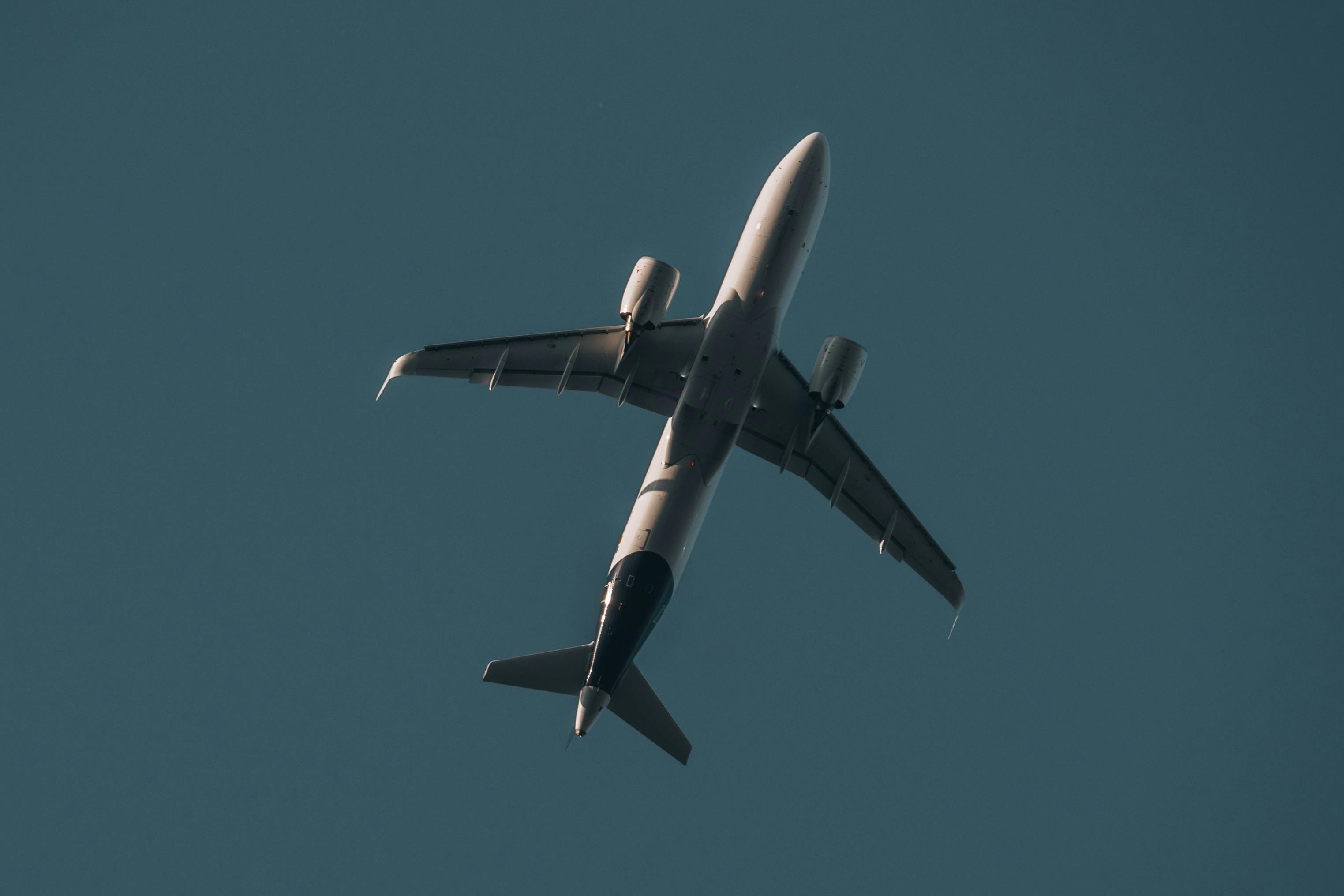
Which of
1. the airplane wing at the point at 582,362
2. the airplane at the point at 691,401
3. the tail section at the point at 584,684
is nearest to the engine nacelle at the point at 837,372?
the airplane at the point at 691,401

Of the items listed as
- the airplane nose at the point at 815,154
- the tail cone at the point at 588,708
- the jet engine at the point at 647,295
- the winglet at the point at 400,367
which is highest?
the airplane nose at the point at 815,154

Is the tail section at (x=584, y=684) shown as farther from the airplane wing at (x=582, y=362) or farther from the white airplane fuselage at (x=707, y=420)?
the airplane wing at (x=582, y=362)

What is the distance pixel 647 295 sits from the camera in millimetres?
39688

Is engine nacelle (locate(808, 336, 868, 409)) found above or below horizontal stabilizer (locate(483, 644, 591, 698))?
above

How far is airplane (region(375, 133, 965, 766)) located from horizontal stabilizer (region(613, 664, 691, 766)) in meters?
0.03

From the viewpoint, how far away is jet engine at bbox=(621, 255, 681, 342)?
39688mm

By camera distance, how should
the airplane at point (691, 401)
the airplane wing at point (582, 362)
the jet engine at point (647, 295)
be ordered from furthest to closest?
1. the airplane wing at point (582, 362)
2. the jet engine at point (647, 295)
3. the airplane at point (691, 401)

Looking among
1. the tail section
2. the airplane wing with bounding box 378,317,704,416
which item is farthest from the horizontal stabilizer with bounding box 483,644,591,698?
the airplane wing with bounding box 378,317,704,416

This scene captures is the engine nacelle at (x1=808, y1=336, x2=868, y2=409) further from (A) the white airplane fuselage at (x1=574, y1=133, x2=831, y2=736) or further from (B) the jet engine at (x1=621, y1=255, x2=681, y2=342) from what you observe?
(B) the jet engine at (x1=621, y1=255, x2=681, y2=342)

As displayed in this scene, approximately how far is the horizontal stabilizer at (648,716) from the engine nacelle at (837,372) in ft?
38.5

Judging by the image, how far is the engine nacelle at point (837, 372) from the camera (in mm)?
39875

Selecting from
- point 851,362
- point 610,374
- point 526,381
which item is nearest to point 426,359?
point 526,381

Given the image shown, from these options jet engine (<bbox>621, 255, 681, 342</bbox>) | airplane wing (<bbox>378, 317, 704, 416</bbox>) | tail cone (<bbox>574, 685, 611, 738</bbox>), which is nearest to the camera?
tail cone (<bbox>574, 685, 611, 738</bbox>)

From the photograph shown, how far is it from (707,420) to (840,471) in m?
6.65
